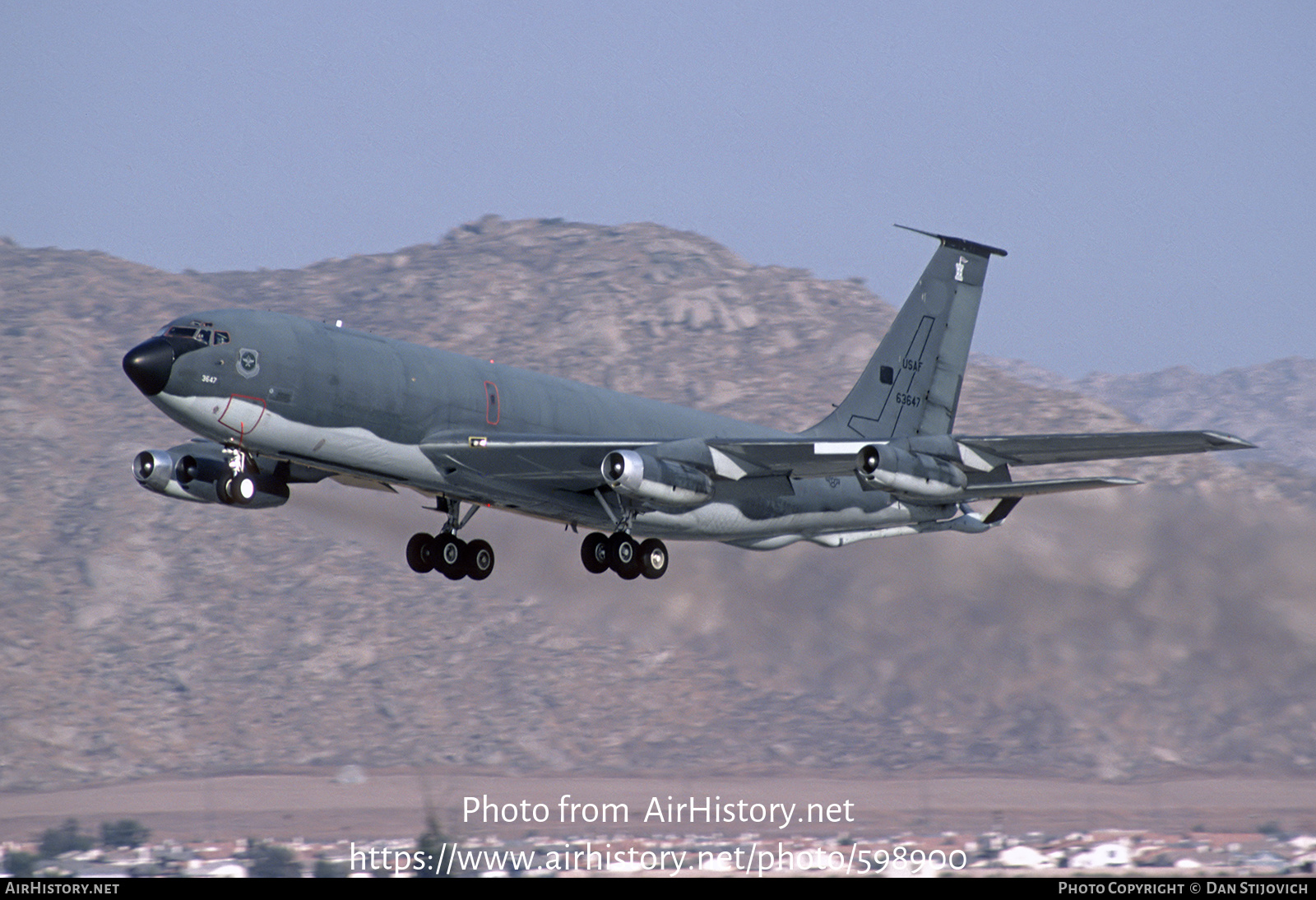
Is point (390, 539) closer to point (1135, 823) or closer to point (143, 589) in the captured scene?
point (1135, 823)

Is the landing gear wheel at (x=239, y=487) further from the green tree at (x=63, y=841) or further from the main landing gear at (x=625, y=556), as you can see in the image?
the green tree at (x=63, y=841)

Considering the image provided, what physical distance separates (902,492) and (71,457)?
15585cm

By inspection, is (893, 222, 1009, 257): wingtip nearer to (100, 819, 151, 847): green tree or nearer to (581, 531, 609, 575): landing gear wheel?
(581, 531, 609, 575): landing gear wheel

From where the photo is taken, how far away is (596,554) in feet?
135

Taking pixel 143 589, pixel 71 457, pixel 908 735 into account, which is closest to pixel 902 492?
pixel 908 735

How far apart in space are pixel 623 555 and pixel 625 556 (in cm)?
6

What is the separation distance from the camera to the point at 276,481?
41594 millimetres

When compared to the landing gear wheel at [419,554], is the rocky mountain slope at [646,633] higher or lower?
lower

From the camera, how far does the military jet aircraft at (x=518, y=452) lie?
3494 centimetres

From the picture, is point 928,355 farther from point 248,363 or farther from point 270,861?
point 270,861

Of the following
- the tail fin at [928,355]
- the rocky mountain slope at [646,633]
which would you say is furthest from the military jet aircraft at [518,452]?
the rocky mountain slope at [646,633]

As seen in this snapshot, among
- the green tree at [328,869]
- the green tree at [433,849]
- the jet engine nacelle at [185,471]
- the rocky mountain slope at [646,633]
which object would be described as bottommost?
the green tree at [328,869]

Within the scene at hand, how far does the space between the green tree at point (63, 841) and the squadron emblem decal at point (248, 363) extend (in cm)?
9233

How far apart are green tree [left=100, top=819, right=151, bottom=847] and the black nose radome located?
94.4 m
